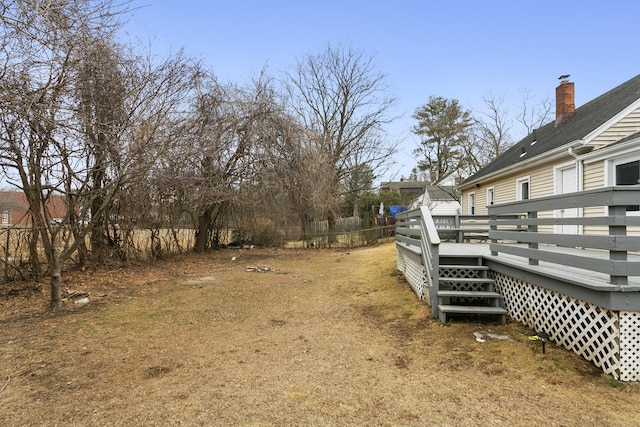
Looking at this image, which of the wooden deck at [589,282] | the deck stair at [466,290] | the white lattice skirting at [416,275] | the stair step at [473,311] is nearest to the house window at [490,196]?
the white lattice skirting at [416,275]

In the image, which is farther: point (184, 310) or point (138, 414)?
point (184, 310)

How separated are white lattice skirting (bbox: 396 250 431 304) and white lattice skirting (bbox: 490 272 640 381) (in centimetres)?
145

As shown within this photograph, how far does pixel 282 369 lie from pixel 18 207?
942cm

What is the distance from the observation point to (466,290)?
5.57 metres

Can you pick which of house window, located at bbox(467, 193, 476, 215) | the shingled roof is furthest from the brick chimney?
house window, located at bbox(467, 193, 476, 215)

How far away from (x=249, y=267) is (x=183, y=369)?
7948 mm

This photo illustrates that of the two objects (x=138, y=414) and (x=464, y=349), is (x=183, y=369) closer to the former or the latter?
(x=138, y=414)

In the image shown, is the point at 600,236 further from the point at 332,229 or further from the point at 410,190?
the point at 410,190

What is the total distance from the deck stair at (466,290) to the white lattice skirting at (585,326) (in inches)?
13.3

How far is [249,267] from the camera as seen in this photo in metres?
11.5

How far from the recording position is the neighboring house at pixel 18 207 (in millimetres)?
7931

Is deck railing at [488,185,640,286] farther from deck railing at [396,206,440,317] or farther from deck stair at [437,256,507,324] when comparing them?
deck railing at [396,206,440,317]

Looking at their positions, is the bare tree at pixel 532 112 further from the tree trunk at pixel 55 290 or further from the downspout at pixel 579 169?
the tree trunk at pixel 55 290

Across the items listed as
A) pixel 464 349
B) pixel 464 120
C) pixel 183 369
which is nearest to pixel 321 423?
pixel 183 369
